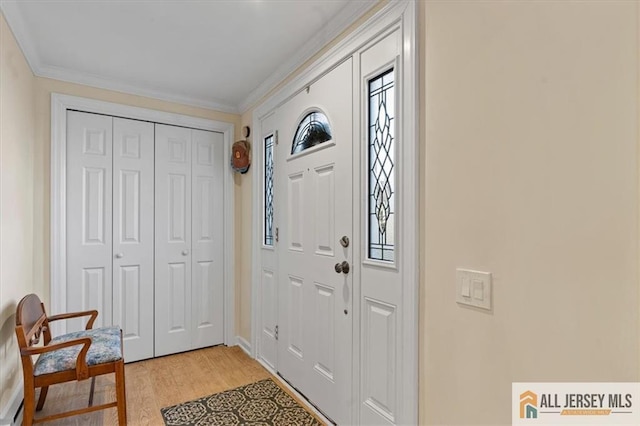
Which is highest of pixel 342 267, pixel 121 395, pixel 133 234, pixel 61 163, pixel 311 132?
pixel 311 132

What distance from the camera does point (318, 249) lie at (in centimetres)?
217

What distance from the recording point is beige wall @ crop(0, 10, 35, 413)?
1850 millimetres

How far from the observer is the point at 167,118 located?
3.08 meters

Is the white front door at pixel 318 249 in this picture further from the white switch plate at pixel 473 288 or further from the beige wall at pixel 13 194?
the beige wall at pixel 13 194

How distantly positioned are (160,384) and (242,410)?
81cm

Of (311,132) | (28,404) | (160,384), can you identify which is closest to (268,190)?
(311,132)

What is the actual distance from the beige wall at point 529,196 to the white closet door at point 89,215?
2707 mm

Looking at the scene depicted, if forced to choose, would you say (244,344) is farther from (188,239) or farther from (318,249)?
(318,249)

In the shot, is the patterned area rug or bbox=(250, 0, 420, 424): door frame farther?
the patterned area rug

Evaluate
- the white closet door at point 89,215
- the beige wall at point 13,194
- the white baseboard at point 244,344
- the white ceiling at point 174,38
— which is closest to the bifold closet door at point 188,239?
the white baseboard at point 244,344

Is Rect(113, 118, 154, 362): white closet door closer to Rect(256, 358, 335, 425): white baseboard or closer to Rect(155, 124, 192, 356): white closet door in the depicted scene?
Rect(155, 124, 192, 356): white closet door

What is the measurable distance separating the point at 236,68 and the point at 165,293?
208 centimetres

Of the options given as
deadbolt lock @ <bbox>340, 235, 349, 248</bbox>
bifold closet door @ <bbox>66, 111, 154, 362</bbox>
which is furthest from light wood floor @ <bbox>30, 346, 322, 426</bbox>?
deadbolt lock @ <bbox>340, 235, 349, 248</bbox>

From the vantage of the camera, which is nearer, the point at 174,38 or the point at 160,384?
the point at 174,38
